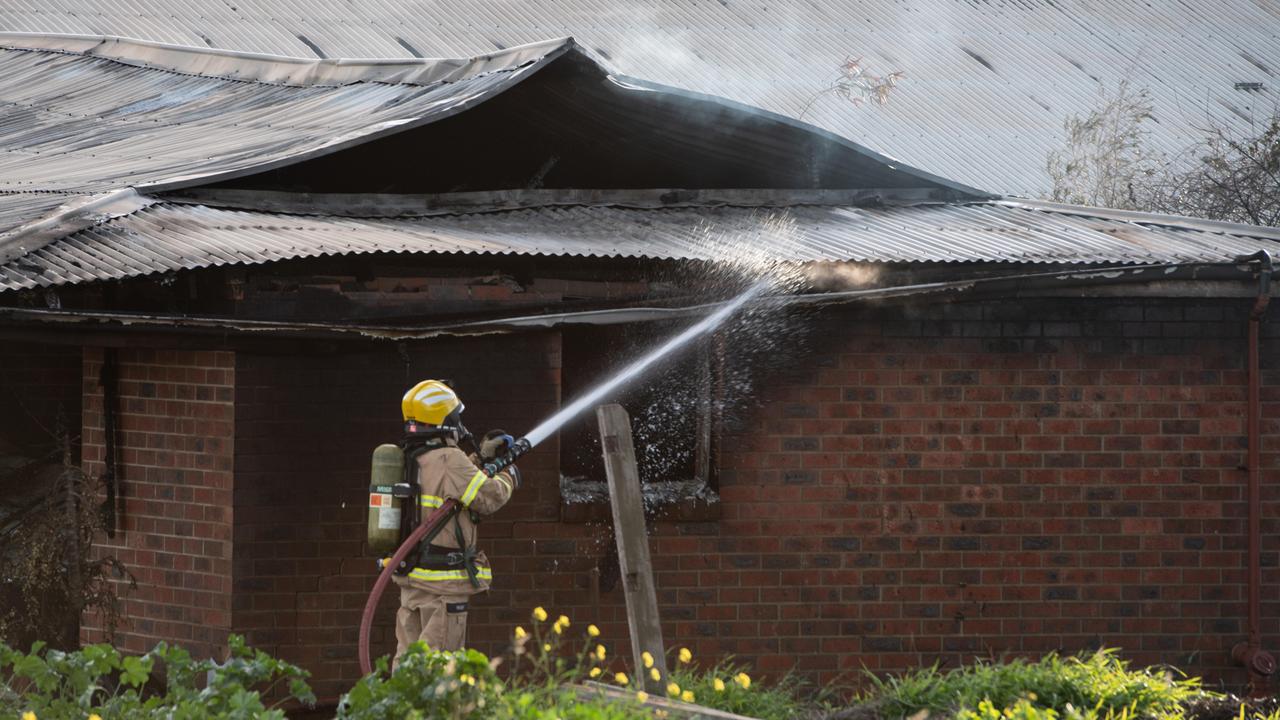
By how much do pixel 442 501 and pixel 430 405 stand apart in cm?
41

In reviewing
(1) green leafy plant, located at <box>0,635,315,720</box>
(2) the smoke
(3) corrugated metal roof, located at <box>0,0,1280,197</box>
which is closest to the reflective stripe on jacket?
(1) green leafy plant, located at <box>0,635,315,720</box>

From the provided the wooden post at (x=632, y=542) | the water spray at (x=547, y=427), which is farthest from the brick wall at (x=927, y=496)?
the wooden post at (x=632, y=542)

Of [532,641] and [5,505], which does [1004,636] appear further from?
[5,505]

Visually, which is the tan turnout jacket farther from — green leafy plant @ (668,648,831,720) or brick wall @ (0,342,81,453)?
brick wall @ (0,342,81,453)

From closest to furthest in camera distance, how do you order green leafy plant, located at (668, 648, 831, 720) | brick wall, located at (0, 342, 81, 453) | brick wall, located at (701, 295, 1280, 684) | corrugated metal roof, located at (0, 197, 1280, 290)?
green leafy plant, located at (668, 648, 831, 720) → corrugated metal roof, located at (0, 197, 1280, 290) → brick wall, located at (701, 295, 1280, 684) → brick wall, located at (0, 342, 81, 453)

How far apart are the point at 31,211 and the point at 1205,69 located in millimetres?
18687

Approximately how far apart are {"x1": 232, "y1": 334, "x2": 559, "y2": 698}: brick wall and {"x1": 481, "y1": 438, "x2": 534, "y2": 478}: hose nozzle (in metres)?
1.25

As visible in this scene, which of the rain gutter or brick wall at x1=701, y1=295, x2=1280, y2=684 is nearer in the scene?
the rain gutter

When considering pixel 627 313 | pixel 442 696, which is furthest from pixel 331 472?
pixel 442 696

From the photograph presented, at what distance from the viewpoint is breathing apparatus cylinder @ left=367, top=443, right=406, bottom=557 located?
650cm

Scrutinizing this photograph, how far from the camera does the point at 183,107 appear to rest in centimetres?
1110

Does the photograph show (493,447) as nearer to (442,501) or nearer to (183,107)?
(442,501)

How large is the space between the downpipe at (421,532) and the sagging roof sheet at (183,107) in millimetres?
2129

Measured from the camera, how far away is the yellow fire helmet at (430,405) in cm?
661
